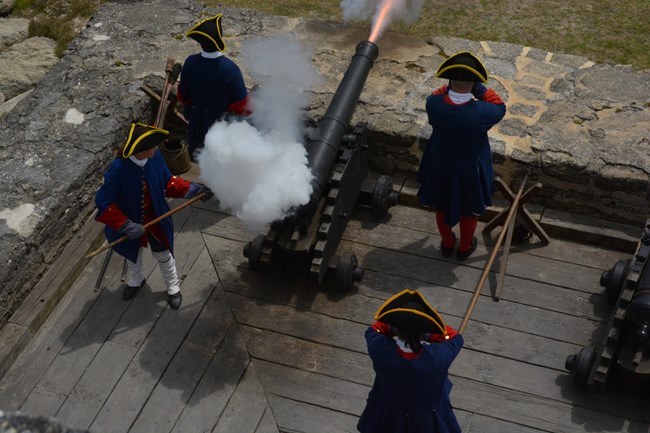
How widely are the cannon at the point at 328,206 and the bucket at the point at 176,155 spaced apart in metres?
1.22

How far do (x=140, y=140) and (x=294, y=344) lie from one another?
1.56 m

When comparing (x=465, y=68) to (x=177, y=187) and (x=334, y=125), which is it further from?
(x=177, y=187)

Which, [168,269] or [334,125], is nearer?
[168,269]

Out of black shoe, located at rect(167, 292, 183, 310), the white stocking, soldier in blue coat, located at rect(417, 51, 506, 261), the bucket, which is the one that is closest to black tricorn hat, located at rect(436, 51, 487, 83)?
soldier in blue coat, located at rect(417, 51, 506, 261)

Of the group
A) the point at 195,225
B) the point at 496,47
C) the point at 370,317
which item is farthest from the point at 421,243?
the point at 496,47

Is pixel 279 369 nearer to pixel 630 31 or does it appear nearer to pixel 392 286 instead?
pixel 392 286

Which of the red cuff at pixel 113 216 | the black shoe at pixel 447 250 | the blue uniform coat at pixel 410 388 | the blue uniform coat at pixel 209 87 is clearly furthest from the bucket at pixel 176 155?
the blue uniform coat at pixel 410 388

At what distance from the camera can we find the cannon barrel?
5379 millimetres

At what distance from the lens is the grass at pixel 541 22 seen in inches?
347

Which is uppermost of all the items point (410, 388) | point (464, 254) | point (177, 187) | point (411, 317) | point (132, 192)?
point (411, 317)

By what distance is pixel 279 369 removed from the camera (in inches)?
205

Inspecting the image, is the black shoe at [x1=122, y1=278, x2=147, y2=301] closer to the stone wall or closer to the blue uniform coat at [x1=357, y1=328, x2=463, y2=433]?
the stone wall

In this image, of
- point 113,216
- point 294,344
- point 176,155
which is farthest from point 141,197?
point 176,155

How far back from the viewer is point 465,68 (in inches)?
199
